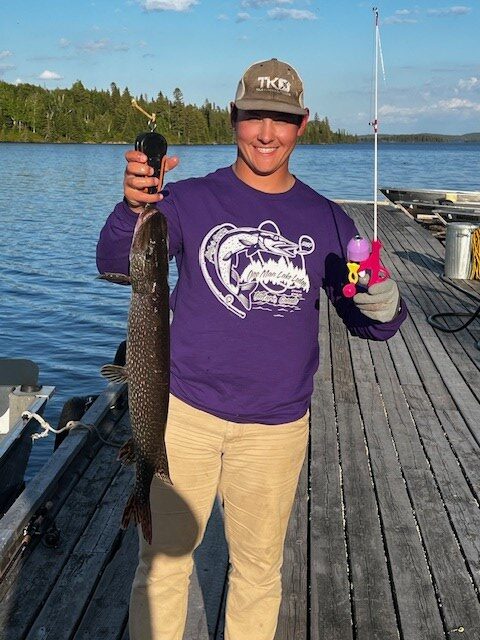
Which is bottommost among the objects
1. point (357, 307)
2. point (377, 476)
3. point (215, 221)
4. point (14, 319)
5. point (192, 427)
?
point (14, 319)

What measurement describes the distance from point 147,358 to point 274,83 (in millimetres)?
1196

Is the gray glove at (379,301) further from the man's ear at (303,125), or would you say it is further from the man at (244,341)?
the man's ear at (303,125)

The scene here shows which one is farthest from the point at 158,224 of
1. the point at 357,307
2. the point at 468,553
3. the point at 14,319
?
the point at 14,319

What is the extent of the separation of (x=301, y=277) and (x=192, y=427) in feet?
2.44

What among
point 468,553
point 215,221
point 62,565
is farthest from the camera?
point 468,553

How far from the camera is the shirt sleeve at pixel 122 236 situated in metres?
2.78

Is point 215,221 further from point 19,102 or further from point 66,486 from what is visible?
point 19,102

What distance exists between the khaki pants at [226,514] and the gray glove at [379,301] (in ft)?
1.81

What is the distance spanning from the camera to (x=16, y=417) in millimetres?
6949

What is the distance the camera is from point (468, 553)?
4.59 meters

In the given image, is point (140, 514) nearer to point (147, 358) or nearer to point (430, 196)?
point (147, 358)

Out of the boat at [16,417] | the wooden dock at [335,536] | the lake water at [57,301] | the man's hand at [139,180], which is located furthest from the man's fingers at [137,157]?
the lake water at [57,301]

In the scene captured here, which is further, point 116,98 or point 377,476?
point 116,98

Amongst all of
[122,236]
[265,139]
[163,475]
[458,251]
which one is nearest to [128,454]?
[163,475]
